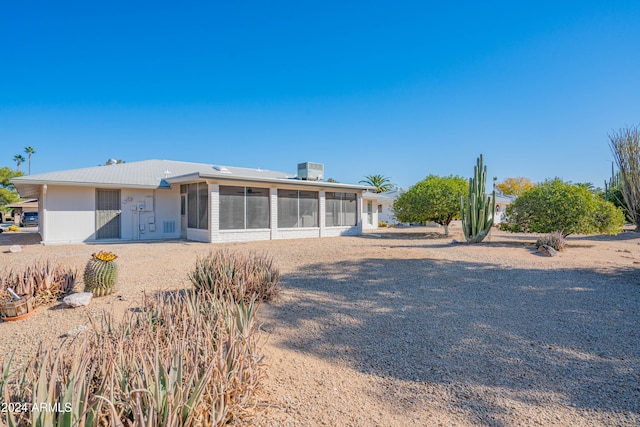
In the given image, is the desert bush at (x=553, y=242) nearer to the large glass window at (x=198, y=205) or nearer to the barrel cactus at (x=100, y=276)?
the barrel cactus at (x=100, y=276)

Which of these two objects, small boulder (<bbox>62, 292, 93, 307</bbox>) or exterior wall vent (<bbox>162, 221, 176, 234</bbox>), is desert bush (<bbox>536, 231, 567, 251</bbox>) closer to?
small boulder (<bbox>62, 292, 93, 307</bbox>)

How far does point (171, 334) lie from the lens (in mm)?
2838

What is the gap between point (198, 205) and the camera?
1628 cm

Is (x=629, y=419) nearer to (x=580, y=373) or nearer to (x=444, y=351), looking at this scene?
(x=580, y=373)

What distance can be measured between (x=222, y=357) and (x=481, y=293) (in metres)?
5.51

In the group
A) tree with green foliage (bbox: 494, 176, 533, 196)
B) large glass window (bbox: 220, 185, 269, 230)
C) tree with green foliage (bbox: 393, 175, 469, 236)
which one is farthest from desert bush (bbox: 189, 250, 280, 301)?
tree with green foliage (bbox: 494, 176, 533, 196)

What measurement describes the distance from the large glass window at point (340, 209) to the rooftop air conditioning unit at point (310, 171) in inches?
52.7

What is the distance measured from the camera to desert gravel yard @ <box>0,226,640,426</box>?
3150mm

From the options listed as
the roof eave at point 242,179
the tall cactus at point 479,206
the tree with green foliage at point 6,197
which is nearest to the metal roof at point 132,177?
the roof eave at point 242,179

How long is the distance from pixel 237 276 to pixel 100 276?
8.89ft

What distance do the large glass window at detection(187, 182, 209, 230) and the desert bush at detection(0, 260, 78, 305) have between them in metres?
9.27

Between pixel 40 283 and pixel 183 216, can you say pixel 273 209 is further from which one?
pixel 40 283

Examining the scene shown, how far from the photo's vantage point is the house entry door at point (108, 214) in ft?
52.9

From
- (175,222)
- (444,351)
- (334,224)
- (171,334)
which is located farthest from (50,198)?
(444,351)
